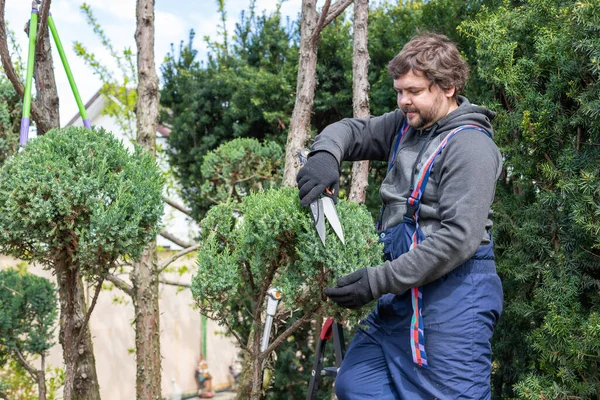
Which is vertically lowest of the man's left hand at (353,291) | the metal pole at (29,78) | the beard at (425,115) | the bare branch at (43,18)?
the man's left hand at (353,291)

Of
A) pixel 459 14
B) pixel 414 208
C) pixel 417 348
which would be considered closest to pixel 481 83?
pixel 459 14

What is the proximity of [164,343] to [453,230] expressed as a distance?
787cm

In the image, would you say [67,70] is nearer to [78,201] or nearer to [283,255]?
[78,201]

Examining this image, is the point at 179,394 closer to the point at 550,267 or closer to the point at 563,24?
the point at 550,267

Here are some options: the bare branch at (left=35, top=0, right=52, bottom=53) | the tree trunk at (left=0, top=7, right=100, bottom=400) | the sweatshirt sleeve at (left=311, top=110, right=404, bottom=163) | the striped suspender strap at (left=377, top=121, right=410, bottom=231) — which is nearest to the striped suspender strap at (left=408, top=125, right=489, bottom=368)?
the striped suspender strap at (left=377, top=121, right=410, bottom=231)

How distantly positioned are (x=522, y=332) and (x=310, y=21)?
2.52 metres

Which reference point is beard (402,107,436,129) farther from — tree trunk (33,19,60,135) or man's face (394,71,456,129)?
tree trunk (33,19,60,135)

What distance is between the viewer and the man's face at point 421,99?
247cm

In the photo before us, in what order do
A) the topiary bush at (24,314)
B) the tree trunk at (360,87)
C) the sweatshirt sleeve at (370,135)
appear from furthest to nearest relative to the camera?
the topiary bush at (24,314), the tree trunk at (360,87), the sweatshirt sleeve at (370,135)

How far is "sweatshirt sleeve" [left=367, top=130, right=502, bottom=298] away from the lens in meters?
2.19

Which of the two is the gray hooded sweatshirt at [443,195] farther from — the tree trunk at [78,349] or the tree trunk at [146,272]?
the tree trunk at [146,272]

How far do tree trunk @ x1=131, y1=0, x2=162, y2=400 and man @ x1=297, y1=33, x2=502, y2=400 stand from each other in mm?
2394

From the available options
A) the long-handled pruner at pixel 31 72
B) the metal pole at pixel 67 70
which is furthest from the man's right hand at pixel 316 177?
the metal pole at pixel 67 70

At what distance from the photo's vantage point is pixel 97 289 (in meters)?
2.88
